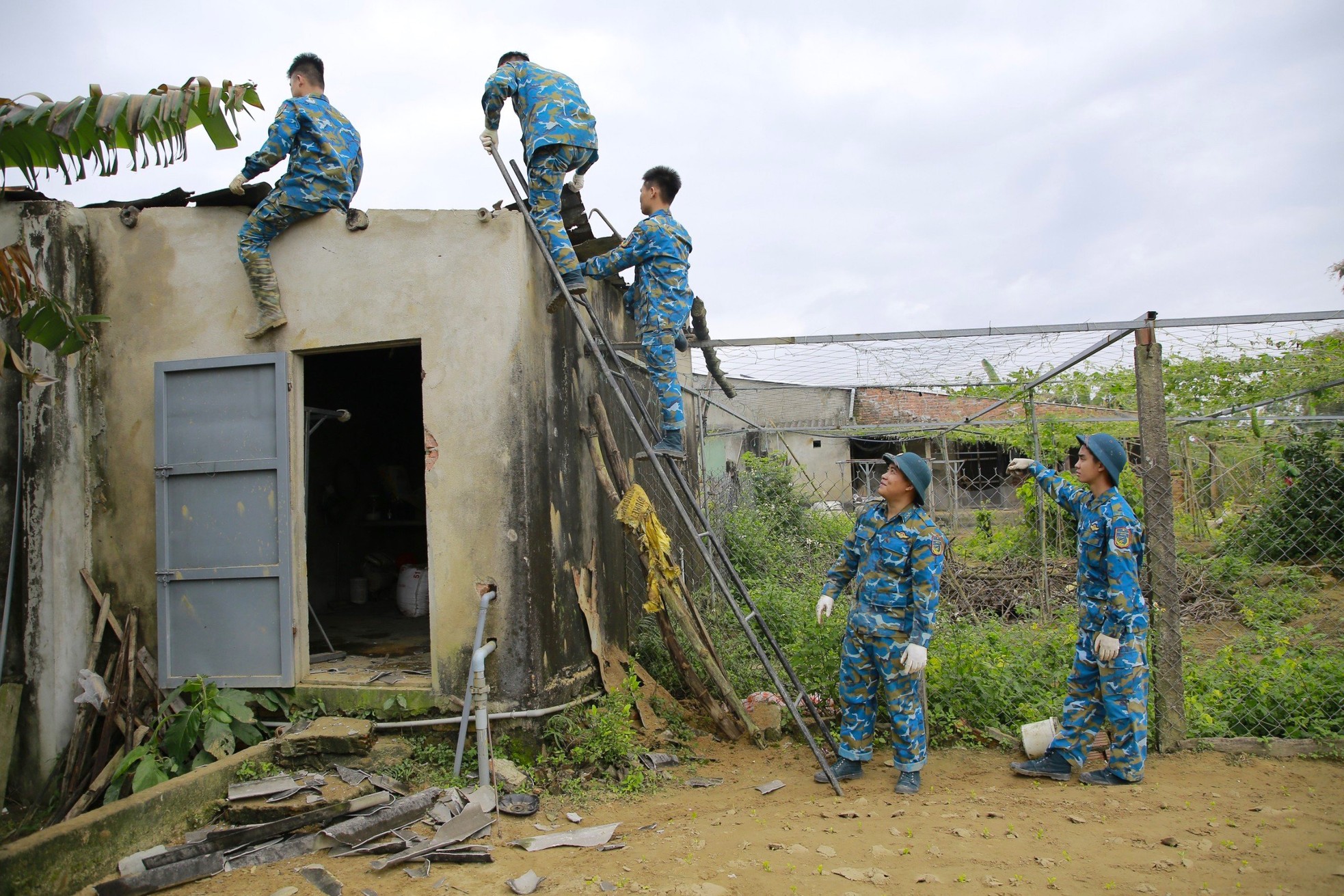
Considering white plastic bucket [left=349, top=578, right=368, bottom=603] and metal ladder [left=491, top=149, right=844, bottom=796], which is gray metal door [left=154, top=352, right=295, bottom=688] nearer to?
metal ladder [left=491, top=149, right=844, bottom=796]

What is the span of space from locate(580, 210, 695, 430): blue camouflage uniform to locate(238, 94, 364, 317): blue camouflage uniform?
170cm

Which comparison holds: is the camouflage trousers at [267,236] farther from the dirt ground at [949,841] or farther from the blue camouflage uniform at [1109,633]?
the blue camouflage uniform at [1109,633]

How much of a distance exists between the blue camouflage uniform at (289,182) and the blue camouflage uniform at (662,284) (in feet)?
5.58

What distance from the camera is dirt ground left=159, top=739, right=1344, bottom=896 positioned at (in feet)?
11.1

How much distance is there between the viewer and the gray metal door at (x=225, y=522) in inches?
200

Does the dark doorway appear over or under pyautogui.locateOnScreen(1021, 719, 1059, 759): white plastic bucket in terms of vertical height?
over

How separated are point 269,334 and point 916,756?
15.3ft

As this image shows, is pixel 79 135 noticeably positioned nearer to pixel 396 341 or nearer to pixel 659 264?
pixel 396 341

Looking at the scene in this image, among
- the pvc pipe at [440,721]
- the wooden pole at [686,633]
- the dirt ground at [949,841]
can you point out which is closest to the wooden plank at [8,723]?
the pvc pipe at [440,721]

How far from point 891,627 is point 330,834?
3.10 metres

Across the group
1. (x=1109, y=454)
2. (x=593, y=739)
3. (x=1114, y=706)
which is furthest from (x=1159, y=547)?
(x=593, y=739)

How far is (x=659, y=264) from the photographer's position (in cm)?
532

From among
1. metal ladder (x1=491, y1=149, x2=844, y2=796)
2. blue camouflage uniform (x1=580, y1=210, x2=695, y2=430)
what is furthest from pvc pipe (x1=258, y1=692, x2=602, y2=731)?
blue camouflage uniform (x1=580, y1=210, x2=695, y2=430)

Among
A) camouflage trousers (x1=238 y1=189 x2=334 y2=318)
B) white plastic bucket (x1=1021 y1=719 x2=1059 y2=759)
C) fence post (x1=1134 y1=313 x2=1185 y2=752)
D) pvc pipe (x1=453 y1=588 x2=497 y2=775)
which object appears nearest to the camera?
pvc pipe (x1=453 y1=588 x2=497 y2=775)
